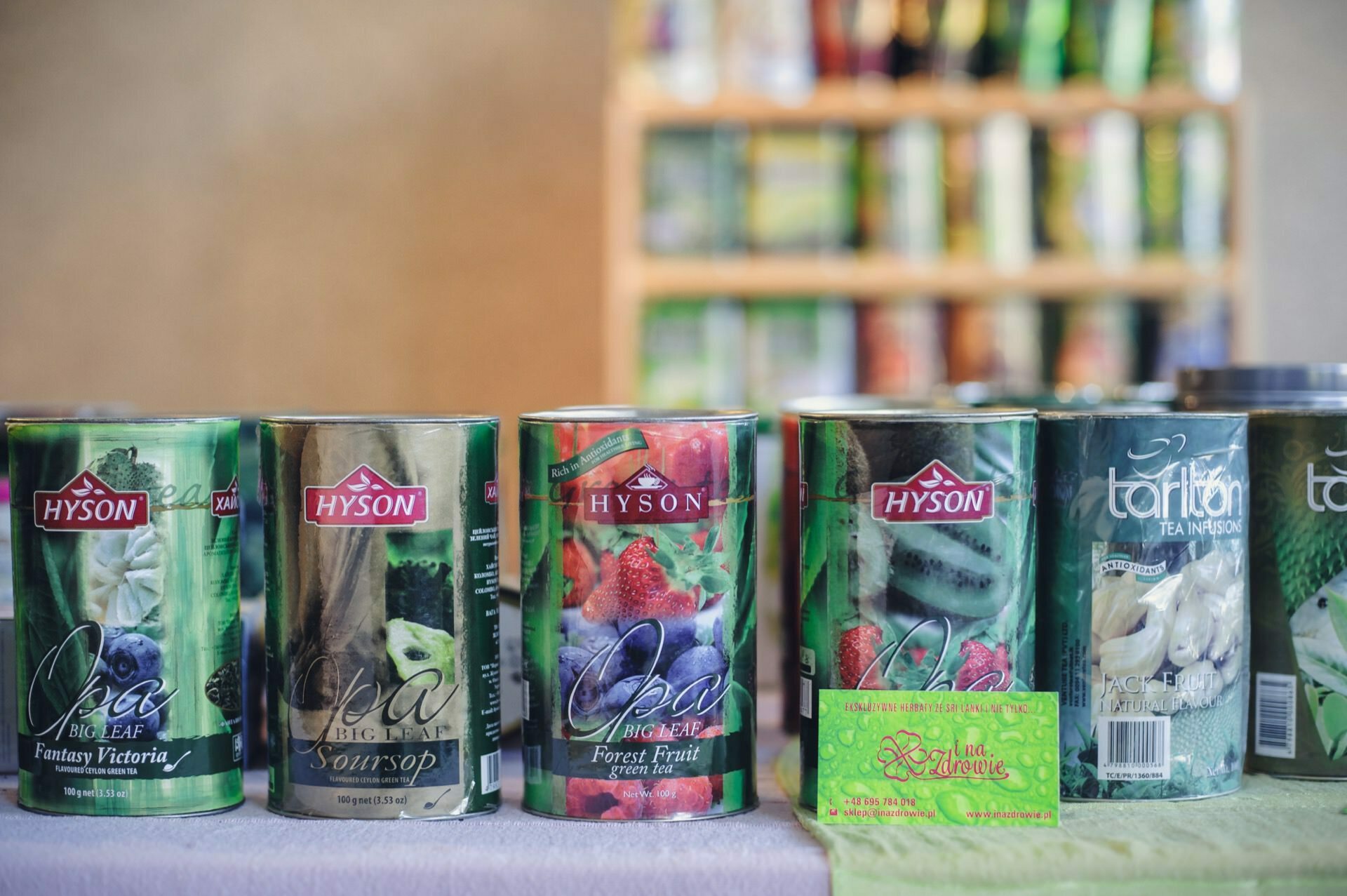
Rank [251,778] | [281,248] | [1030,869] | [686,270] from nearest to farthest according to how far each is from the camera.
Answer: [1030,869] < [251,778] < [686,270] < [281,248]

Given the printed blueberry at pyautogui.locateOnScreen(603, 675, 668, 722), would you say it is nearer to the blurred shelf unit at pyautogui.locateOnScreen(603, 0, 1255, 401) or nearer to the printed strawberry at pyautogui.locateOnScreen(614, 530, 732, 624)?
the printed strawberry at pyautogui.locateOnScreen(614, 530, 732, 624)

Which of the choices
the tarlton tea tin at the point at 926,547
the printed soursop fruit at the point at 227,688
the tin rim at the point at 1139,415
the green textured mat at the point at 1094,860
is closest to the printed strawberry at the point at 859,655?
the tarlton tea tin at the point at 926,547

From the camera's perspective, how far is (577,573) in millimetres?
826

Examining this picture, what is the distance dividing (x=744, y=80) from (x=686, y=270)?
1.47 ft

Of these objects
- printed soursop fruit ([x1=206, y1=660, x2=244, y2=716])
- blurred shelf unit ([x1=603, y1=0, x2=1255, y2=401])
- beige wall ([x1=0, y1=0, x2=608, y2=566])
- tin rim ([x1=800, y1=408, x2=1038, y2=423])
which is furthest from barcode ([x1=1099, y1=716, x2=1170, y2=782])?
beige wall ([x1=0, y1=0, x2=608, y2=566])

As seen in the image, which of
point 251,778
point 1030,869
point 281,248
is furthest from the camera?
point 281,248

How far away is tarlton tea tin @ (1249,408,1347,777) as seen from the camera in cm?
91

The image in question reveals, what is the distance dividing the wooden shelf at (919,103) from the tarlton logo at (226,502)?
194 cm

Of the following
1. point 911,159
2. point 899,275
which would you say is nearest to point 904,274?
point 899,275

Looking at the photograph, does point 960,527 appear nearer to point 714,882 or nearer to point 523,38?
point 714,882

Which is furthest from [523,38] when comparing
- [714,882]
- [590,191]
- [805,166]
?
[714,882]

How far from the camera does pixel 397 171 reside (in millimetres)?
3299

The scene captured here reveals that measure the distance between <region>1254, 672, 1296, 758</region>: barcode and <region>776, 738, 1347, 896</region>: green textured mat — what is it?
149mm

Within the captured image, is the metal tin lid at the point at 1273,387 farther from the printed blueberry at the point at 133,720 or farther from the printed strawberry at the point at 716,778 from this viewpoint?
the printed blueberry at the point at 133,720
